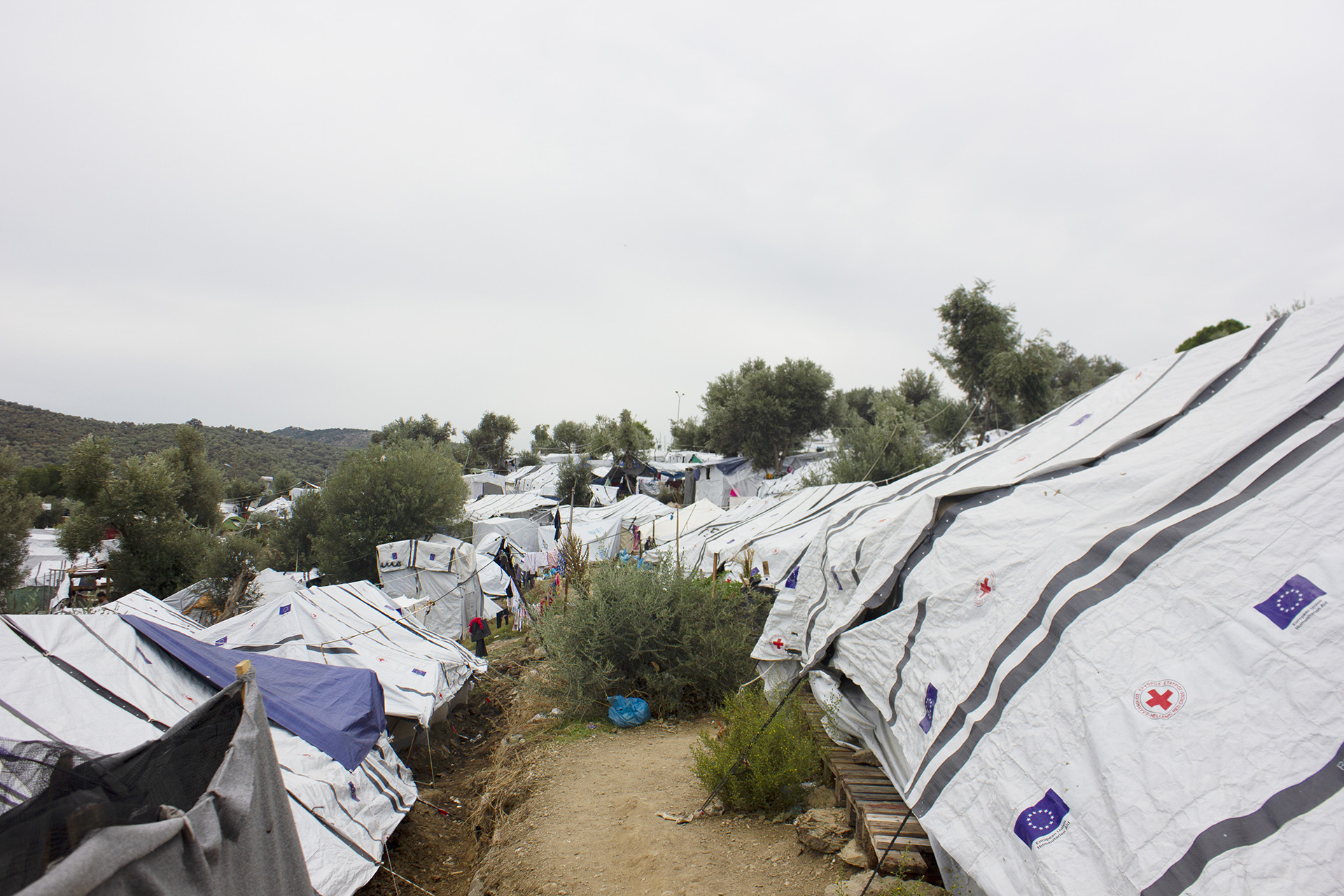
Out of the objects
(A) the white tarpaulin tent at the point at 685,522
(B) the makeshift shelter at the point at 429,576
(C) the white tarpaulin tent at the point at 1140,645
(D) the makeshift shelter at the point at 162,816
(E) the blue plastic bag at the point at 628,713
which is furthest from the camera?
(B) the makeshift shelter at the point at 429,576

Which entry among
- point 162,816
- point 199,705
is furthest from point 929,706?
point 199,705

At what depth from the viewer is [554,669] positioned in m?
9.23

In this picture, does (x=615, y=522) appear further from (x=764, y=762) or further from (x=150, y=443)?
(x=150, y=443)

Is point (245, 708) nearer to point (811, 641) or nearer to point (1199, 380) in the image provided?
point (811, 641)

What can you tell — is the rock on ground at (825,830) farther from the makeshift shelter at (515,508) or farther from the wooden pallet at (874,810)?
the makeshift shelter at (515,508)

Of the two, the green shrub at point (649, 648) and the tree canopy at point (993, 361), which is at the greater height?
the tree canopy at point (993, 361)

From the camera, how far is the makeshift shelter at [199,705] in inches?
190

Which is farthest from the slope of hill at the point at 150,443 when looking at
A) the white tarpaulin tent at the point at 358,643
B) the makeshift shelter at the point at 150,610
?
the white tarpaulin tent at the point at 358,643

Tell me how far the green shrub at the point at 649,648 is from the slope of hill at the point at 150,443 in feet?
130

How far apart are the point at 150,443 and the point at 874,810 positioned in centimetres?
7903

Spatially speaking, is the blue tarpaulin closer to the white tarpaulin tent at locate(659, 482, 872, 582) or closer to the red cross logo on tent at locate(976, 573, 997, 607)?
the white tarpaulin tent at locate(659, 482, 872, 582)

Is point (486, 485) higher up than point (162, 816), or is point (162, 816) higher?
point (162, 816)

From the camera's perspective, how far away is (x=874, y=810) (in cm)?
408

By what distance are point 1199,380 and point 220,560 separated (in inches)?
1105
